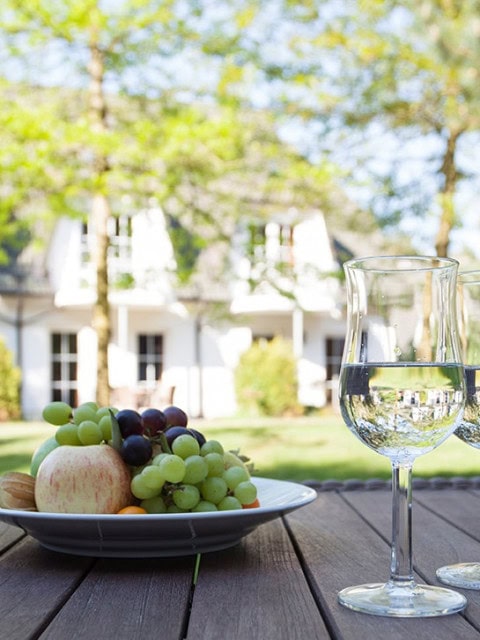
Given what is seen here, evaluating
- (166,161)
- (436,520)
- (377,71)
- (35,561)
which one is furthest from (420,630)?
(377,71)

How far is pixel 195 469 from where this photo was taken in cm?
127

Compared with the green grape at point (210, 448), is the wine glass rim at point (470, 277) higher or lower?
higher

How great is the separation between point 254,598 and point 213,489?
0.88 ft

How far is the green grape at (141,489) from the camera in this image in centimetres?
126

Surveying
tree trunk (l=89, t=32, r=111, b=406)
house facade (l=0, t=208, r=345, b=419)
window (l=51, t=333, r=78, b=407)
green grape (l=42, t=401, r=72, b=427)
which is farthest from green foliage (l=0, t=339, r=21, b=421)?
green grape (l=42, t=401, r=72, b=427)

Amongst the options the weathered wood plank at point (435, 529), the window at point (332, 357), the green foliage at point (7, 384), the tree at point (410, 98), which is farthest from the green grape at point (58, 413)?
the window at point (332, 357)

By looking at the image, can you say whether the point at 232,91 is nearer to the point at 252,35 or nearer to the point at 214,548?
the point at 252,35

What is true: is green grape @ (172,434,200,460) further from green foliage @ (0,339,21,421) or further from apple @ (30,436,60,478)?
green foliage @ (0,339,21,421)

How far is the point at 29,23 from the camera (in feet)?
30.6

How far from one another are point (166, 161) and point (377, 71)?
402 cm

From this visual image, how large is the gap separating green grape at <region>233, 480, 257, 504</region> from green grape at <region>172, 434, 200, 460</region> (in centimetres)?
9

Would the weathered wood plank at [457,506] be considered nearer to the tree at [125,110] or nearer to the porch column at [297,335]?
the tree at [125,110]

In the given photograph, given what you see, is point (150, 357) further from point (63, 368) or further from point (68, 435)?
point (68, 435)

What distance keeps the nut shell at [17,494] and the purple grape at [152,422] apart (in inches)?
7.8
